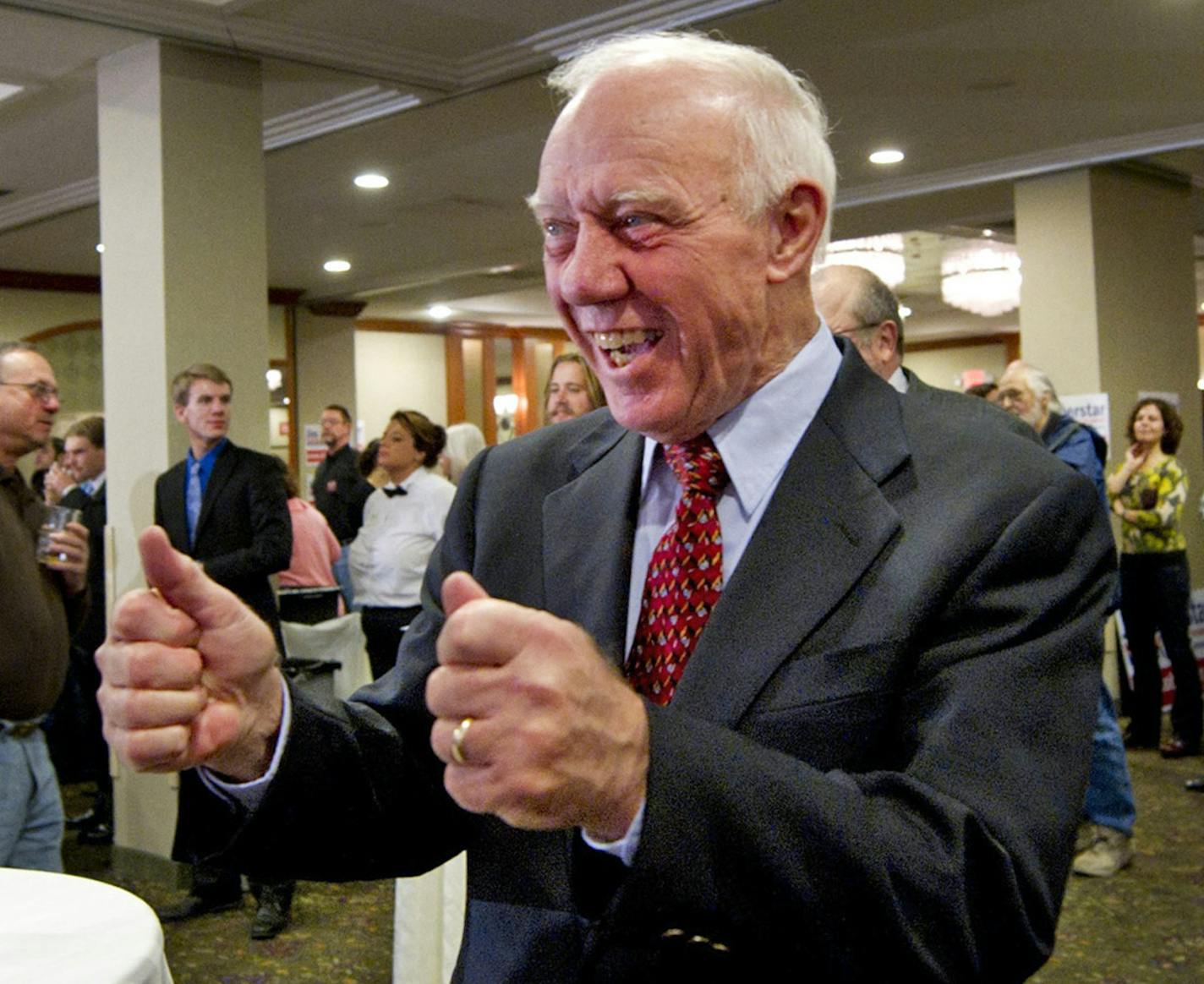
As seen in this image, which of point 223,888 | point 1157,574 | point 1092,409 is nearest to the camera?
point 223,888

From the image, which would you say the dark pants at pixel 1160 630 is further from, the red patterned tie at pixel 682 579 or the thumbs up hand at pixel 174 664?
the thumbs up hand at pixel 174 664

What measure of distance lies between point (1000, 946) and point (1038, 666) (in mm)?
201

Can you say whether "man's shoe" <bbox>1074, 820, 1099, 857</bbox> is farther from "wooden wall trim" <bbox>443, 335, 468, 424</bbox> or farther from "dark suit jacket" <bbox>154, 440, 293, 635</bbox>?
"wooden wall trim" <bbox>443, 335, 468, 424</bbox>

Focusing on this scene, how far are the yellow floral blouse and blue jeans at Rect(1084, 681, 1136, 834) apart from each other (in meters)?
1.92

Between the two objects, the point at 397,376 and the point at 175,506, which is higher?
the point at 397,376

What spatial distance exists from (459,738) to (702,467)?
463 millimetres

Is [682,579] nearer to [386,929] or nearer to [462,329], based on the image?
[386,929]

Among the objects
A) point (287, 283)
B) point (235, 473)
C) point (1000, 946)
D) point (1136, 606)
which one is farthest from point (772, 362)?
point (287, 283)

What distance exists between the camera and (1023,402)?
15.6ft

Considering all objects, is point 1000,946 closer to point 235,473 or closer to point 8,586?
point 8,586

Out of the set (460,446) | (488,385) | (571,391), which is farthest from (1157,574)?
(488,385)

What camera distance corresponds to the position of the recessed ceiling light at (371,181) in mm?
7848

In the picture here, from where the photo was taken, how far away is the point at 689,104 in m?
1.08

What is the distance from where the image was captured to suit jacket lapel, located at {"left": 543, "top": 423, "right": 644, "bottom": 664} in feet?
3.77
